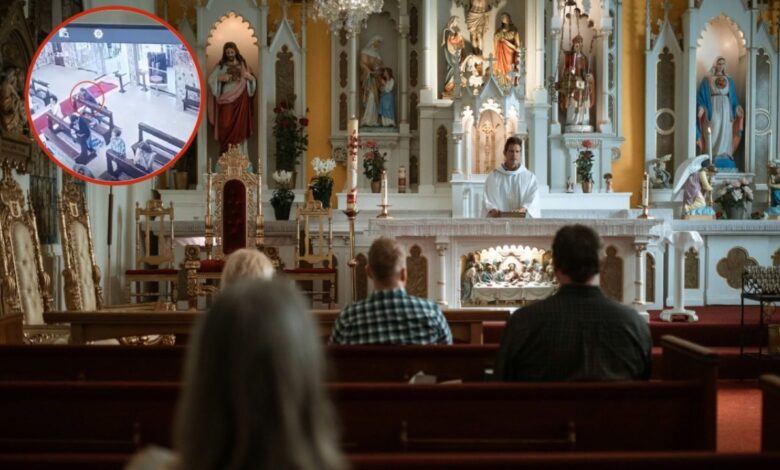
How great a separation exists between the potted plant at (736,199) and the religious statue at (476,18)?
11.8ft

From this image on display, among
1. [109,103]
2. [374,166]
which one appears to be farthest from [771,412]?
[374,166]

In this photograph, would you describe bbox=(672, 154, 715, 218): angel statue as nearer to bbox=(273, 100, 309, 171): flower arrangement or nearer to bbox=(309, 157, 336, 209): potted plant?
bbox=(309, 157, 336, 209): potted plant

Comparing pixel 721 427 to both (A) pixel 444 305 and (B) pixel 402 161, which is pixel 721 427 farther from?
(B) pixel 402 161

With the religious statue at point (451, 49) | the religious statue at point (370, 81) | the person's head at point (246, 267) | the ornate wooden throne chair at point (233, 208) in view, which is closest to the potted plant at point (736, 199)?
the religious statue at point (451, 49)

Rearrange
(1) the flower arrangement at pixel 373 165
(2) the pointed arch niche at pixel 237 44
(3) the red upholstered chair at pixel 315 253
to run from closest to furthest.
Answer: (3) the red upholstered chair at pixel 315 253, (1) the flower arrangement at pixel 373 165, (2) the pointed arch niche at pixel 237 44

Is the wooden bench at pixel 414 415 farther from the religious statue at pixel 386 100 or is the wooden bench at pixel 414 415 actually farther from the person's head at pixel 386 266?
the religious statue at pixel 386 100

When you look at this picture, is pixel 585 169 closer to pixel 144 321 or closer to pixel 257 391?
pixel 144 321

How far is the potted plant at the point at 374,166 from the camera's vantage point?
10.6 m

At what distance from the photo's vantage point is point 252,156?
11.4 m

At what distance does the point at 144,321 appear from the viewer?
4629 millimetres

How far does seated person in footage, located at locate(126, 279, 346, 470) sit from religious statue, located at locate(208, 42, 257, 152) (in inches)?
404

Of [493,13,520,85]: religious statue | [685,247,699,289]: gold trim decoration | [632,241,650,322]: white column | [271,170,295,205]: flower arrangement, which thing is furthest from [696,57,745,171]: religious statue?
[271,170,295,205]: flower arrangement

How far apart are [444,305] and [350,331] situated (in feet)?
14.6

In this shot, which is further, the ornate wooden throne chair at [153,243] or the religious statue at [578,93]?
the religious statue at [578,93]
